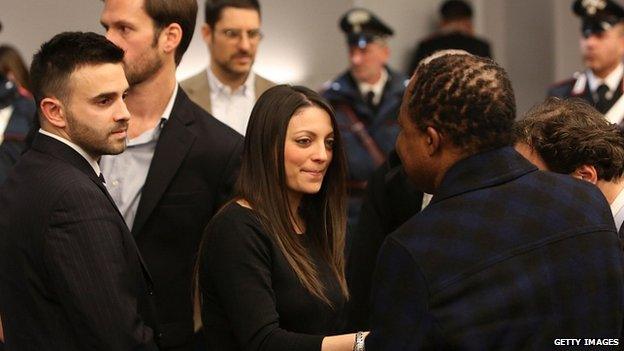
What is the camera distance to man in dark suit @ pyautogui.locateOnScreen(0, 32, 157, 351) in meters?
2.52

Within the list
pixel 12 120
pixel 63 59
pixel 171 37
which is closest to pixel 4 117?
pixel 12 120

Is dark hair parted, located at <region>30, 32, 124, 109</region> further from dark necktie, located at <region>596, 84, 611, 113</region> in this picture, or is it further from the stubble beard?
dark necktie, located at <region>596, 84, 611, 113</region>

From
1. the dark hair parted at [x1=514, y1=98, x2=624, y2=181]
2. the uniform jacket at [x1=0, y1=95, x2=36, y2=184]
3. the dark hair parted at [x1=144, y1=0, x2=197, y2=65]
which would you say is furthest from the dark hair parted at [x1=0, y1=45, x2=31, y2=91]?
the dark hair parted at [x1=514, y1=98, x2=624, y2=181]

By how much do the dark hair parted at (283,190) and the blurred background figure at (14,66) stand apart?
302 cm

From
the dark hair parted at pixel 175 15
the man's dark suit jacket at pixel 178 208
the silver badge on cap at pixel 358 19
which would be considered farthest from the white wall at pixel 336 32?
the man's dark suit jacket at pixel 178 208

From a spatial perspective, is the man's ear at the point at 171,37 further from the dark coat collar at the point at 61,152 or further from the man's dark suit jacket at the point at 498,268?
the man's dark suit jacket at the point at 498,268

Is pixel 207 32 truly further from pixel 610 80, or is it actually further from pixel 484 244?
pixel 484 244

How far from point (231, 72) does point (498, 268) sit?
2813 millimetres

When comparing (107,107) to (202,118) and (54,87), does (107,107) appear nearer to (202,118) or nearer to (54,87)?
(54,87)

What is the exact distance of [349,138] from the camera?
5.38 metres

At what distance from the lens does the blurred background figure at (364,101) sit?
5289 millimetres

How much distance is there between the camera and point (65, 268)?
249 cm

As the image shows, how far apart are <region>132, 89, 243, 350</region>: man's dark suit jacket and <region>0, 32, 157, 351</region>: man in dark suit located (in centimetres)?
32

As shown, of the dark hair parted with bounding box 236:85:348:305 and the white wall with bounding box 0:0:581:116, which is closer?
the dark hair parted with bounding box 236:85:348:305
